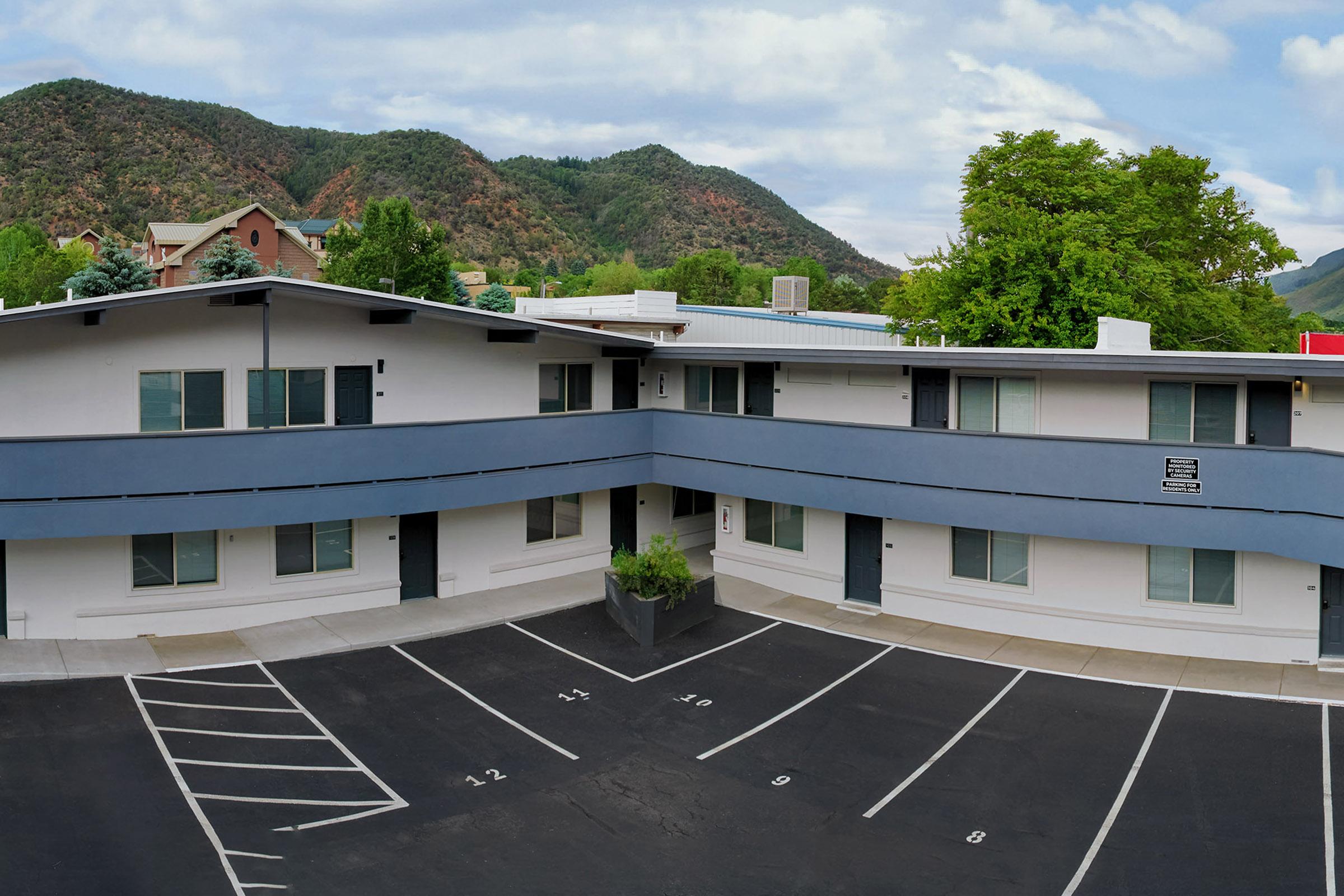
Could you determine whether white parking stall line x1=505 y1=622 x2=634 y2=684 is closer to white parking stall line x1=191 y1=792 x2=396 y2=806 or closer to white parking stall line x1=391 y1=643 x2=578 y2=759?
white parking stall line x1=391 y1=643 x2=578 y2=759

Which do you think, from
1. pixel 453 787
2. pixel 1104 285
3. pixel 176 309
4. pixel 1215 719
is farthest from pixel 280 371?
pixel 1104 285

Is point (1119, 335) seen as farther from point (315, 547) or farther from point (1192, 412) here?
point (315, 547)

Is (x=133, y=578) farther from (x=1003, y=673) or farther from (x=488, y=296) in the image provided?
(x=488, y=296)

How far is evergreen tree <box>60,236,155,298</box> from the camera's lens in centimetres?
4728

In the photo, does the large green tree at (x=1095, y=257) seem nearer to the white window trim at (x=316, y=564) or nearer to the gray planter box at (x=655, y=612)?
the gray planter box at (x=655, y=612)

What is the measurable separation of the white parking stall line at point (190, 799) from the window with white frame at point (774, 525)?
12.9 m

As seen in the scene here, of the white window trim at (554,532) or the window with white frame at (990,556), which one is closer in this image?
the window with white frame at (990,556)

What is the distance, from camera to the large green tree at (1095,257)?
36.4m

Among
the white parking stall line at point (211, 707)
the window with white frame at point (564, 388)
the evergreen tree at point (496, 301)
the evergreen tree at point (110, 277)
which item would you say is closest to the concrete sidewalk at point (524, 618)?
the white parking stall line at point (211, 707)

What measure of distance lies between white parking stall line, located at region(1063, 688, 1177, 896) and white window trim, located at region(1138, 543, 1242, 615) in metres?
2.43

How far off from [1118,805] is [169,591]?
16246 millimetres

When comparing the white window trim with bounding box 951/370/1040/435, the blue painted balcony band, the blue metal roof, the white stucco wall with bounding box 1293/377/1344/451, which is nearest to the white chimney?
the white window trim with bounding box 951/370/1040/435

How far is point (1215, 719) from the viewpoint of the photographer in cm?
1520

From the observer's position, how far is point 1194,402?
59.5 ft
